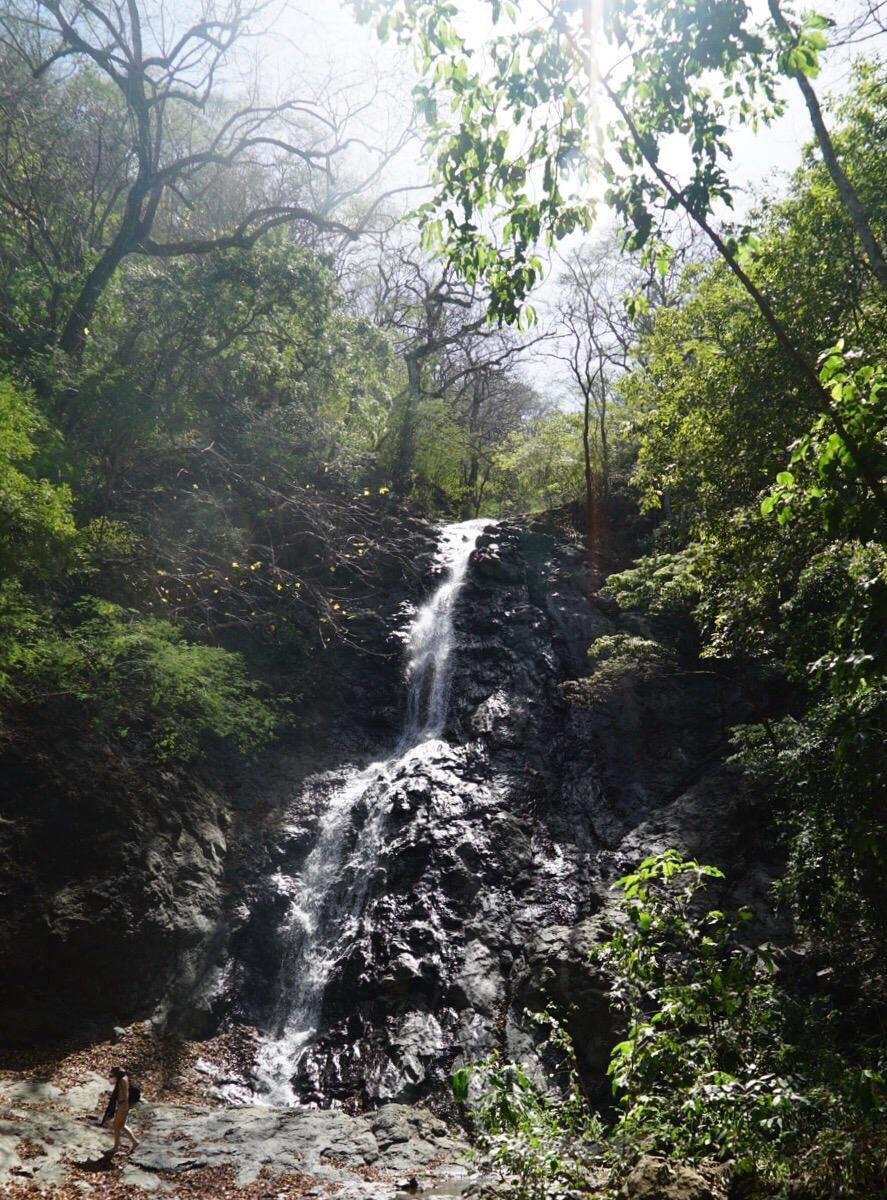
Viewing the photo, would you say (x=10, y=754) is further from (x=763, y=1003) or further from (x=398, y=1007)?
(x=763, y=1003)

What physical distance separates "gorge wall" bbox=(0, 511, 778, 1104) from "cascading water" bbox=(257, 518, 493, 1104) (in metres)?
0.04

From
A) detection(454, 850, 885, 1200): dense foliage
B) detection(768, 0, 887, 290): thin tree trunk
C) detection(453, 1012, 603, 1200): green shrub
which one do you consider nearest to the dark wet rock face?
detection(453, 1012, 603, 1200): green shrub

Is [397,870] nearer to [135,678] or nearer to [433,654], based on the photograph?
[135,678]

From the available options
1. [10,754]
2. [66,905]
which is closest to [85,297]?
[10,754]

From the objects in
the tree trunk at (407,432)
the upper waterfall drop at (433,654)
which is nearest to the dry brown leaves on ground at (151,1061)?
the upper waterfall drop at (433,654)

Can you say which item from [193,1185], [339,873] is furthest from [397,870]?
[193,1185]

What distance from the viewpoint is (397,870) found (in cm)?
1296

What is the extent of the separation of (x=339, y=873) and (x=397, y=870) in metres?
1.25

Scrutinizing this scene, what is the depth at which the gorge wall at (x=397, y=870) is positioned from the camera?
10406 millimetres

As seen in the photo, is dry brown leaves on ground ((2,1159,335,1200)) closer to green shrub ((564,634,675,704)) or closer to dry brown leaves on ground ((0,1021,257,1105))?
dry brown leaves on ground ((0,1021,257,1105))

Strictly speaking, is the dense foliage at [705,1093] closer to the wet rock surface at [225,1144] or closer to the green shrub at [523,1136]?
the green shrub at [523,1136]

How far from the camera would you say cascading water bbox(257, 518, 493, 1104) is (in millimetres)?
11227

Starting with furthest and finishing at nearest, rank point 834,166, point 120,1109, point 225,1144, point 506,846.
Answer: point 506,846 < point 225,1144 < point 120,1109 < point 834,166

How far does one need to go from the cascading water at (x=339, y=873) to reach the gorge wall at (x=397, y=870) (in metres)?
0.04
